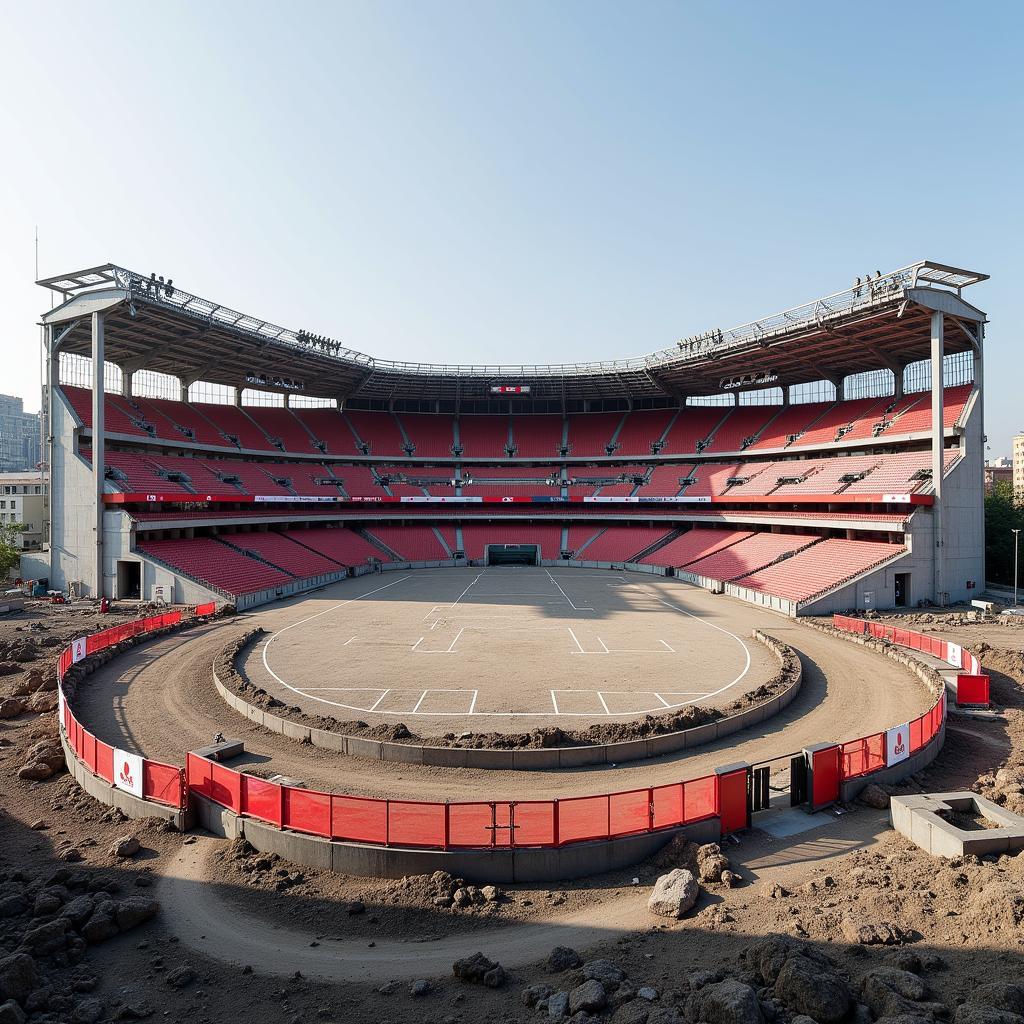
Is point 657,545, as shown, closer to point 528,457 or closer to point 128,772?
point 528,457

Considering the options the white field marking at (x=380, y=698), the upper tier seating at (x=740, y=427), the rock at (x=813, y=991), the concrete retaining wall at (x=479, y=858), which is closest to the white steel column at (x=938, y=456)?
the upper tier seating at (x=740, y=427)

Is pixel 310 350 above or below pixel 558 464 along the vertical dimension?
above

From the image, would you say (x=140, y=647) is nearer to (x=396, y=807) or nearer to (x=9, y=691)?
(x=9, y=691)

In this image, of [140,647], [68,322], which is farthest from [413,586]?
Answer: [68,322]

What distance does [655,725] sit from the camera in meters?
18.4

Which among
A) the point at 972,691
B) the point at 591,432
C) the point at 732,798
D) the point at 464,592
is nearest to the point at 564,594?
the point at 464,592

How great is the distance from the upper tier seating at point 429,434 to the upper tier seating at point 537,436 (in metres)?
8.85

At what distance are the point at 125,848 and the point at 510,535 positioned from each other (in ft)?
192

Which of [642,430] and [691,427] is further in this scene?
[642,430]

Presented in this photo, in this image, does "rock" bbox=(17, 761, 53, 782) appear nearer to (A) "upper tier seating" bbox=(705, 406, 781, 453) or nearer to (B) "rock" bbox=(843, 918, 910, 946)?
(B) "rock" bbox=(843, 918, 910, 946)

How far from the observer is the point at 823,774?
14617mm

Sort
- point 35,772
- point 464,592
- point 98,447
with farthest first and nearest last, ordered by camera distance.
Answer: point 464,592, point 98,447, point 35,772

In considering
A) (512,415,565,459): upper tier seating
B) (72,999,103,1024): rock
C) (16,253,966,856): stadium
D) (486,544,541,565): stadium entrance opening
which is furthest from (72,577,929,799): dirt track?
(512,415,565,459): upper tier seating

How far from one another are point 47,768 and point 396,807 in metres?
11.4
